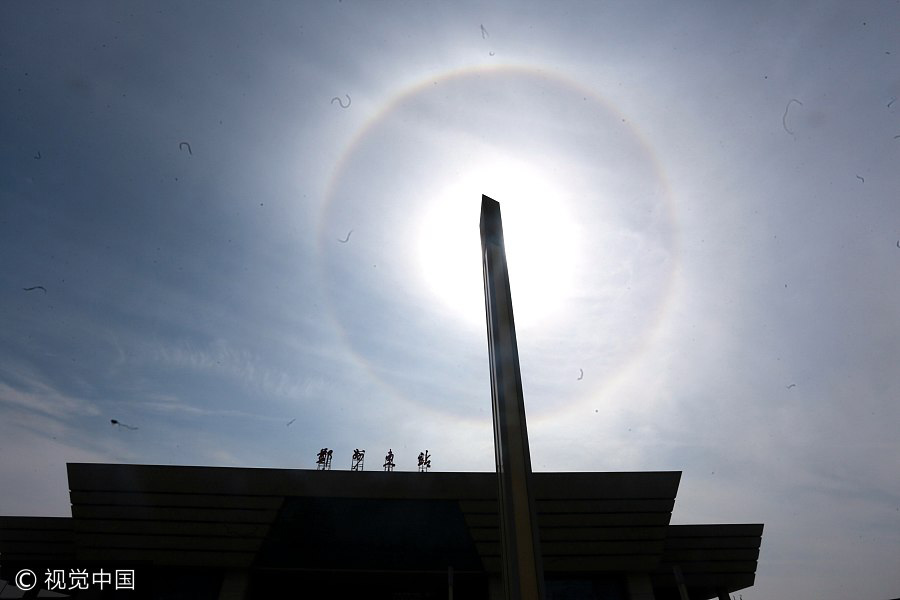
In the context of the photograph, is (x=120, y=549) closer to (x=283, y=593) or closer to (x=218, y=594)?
(x=218, y=594)

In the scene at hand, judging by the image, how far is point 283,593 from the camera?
18.7 m

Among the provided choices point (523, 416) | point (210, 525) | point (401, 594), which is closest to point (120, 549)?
point (210, 525)

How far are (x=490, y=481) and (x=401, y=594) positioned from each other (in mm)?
6389
